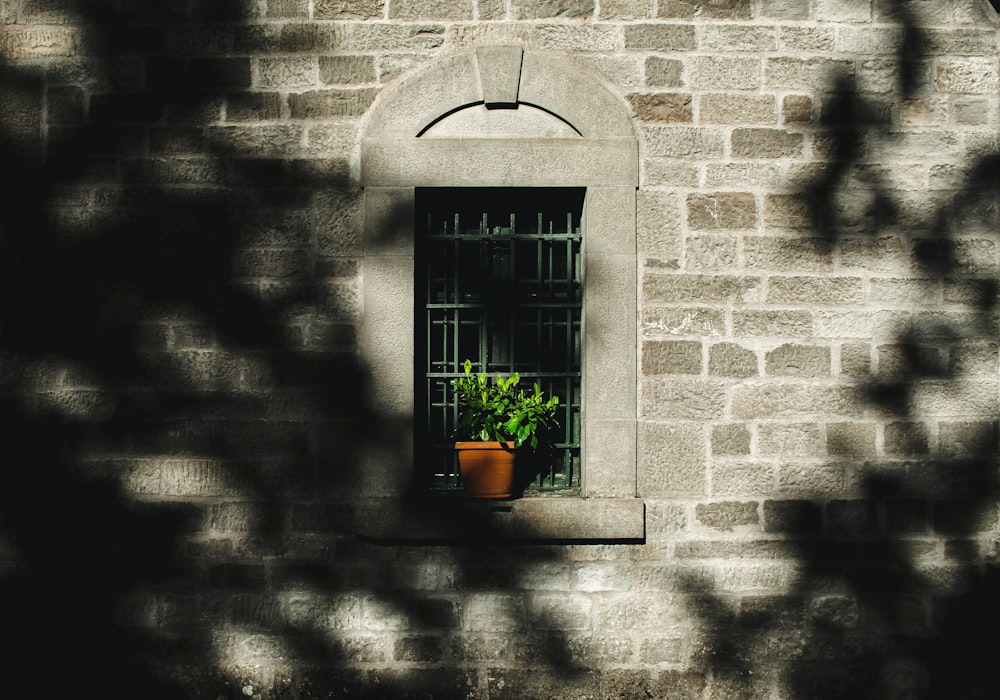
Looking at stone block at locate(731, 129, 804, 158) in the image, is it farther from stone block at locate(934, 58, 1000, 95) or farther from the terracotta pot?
the terracotta pot

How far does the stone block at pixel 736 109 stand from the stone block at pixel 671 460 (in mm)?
1426

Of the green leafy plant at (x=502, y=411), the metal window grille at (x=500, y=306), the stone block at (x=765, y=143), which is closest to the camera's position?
the green leafy plant at (x=502, y=411)

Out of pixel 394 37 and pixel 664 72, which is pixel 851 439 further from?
pixel 394 37

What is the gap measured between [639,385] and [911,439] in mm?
1278

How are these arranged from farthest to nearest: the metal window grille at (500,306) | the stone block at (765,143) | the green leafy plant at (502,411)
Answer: the metal window grille at (500,306)
the stone block at (765,143)
the green leafy plant at (502,411)

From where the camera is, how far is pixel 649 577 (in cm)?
358

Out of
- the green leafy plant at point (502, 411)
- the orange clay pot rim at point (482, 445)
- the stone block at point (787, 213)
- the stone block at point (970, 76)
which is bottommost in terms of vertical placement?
the orange clay pot rim at point (482, 445)

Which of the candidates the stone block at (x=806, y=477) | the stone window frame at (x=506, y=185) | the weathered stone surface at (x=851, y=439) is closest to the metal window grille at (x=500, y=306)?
the stone window frame at (x=506, y=185)

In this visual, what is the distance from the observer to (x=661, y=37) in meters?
3.61

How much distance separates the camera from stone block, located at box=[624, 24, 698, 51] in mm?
3602

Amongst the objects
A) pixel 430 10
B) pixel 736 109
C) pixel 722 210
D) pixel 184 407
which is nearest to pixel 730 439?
pixel 722 210

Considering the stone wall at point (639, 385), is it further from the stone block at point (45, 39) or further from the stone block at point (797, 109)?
the stone block at point (45, 39)

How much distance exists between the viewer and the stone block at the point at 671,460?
3.59m

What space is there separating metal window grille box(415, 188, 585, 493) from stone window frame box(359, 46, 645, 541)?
170mm
